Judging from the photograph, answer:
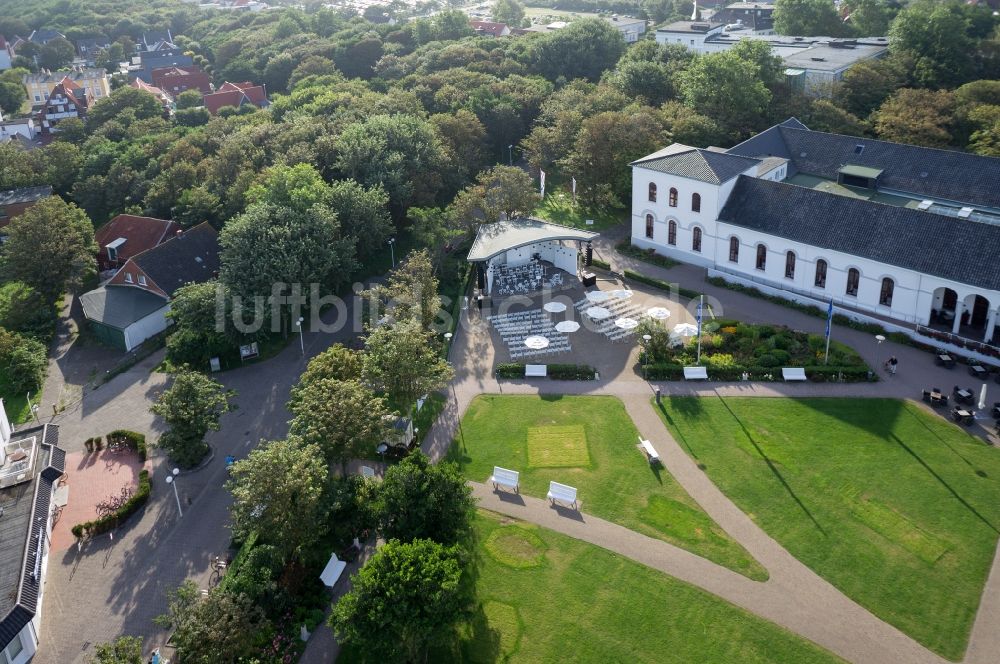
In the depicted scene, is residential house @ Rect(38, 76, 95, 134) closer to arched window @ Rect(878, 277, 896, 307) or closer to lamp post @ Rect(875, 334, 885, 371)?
arched window @ Rect(878, 277, 896, 307)

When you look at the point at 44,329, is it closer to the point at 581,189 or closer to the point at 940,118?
the point at 581,189

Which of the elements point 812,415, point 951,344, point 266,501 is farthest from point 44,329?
point 951,344

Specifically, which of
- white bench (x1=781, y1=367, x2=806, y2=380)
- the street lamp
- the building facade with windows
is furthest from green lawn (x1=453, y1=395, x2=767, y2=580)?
the building facade with windows

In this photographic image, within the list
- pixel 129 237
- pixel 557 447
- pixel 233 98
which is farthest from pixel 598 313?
pixel 233 98

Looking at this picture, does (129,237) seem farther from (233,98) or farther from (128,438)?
(233,98)

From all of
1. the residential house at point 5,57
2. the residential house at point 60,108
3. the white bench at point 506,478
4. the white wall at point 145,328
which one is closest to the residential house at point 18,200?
the white wall at point 145,328

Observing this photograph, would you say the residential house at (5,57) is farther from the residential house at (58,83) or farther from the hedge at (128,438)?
the hedge at (128,438)

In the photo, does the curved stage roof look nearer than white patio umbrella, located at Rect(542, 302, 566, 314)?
No
